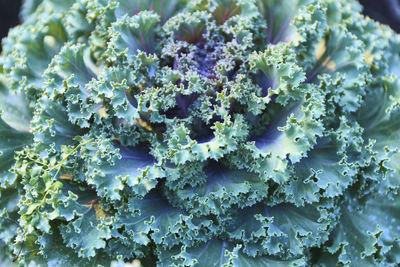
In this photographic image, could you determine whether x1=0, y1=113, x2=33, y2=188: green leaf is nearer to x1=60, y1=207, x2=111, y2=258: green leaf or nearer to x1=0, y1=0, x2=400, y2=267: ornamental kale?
x1=0, y1=0, x2=400, y2=267: ornamental kale

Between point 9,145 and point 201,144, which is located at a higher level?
point 201,144

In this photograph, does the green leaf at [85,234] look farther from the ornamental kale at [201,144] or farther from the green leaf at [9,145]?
the green leaf at [9,145]

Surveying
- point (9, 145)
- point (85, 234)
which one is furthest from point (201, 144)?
point (9, 145)

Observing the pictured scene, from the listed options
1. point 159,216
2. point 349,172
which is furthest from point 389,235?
point 159,216

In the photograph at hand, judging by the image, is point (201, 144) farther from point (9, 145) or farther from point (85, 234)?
point (9, 145)

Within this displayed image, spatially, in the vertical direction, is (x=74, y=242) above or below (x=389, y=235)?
below

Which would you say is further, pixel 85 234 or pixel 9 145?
pixel 9 145

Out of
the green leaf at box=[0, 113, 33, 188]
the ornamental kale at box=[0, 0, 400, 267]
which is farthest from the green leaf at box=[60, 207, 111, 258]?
the green leaf at box=[0, 113, 33, 188]

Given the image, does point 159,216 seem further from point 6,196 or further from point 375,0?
point 375,0
